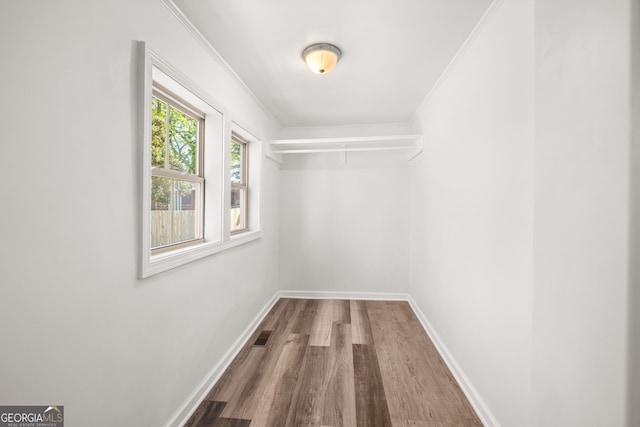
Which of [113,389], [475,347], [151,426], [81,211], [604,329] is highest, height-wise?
[81,211]

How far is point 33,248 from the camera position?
868 millimetres

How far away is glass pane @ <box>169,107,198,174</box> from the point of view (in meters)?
1.84

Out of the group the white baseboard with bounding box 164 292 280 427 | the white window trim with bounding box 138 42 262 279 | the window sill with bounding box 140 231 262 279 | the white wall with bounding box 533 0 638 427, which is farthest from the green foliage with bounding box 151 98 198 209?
the white wall with bounding box 533 0 638 427

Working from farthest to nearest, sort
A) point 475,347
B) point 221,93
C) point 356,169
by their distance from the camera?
point 356,169
point 221,93
point 475,347

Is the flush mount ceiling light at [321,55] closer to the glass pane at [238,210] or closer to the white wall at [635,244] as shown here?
the glass pane at [238,210]

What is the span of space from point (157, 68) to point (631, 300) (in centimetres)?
197

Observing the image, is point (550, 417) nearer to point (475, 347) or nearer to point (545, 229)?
point (545, 229)

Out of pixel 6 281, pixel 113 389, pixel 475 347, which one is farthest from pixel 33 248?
pixel 475 347

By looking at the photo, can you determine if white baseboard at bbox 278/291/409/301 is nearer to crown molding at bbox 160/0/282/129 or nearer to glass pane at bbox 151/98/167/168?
crown molding at bbox 160/0/282/129

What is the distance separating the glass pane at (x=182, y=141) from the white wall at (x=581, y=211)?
195cm

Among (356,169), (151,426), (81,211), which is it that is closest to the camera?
(81,211)

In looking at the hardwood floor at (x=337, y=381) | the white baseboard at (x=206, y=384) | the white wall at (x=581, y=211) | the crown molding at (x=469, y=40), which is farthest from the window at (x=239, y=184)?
the white wall at (x=581, y=211)

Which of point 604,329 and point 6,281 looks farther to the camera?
point 6,281

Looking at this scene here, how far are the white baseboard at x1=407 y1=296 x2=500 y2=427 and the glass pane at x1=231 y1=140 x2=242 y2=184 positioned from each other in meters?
2.58
